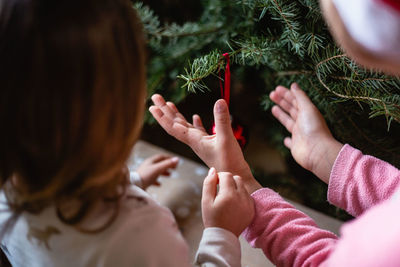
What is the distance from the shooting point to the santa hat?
1.24 feet

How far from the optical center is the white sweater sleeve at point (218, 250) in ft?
1.75

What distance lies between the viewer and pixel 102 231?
45 cm

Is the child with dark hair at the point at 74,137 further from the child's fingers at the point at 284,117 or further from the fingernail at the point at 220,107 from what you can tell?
the child's fingers at the point at 284,117

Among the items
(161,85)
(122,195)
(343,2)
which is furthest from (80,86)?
(161,85)

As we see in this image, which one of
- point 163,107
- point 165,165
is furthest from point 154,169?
point 163,107

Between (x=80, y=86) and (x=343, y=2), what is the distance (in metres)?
0.29

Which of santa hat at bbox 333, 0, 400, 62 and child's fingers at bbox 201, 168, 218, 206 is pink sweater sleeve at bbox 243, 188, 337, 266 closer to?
child's fingers at bbox 201, 168, 218, 206

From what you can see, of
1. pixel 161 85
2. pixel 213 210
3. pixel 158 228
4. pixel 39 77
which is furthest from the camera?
pixel 161 85

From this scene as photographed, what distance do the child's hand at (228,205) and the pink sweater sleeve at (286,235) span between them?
0.03 meters

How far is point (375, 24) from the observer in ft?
1.27

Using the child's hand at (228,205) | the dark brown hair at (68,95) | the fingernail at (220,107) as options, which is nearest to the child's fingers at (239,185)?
the child's hand at (228,205)

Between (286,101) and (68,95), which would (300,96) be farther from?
(68,95)

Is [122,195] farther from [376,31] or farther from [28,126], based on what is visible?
[376,31]

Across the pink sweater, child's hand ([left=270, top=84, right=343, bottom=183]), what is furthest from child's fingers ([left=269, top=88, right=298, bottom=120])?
the pink sweater
